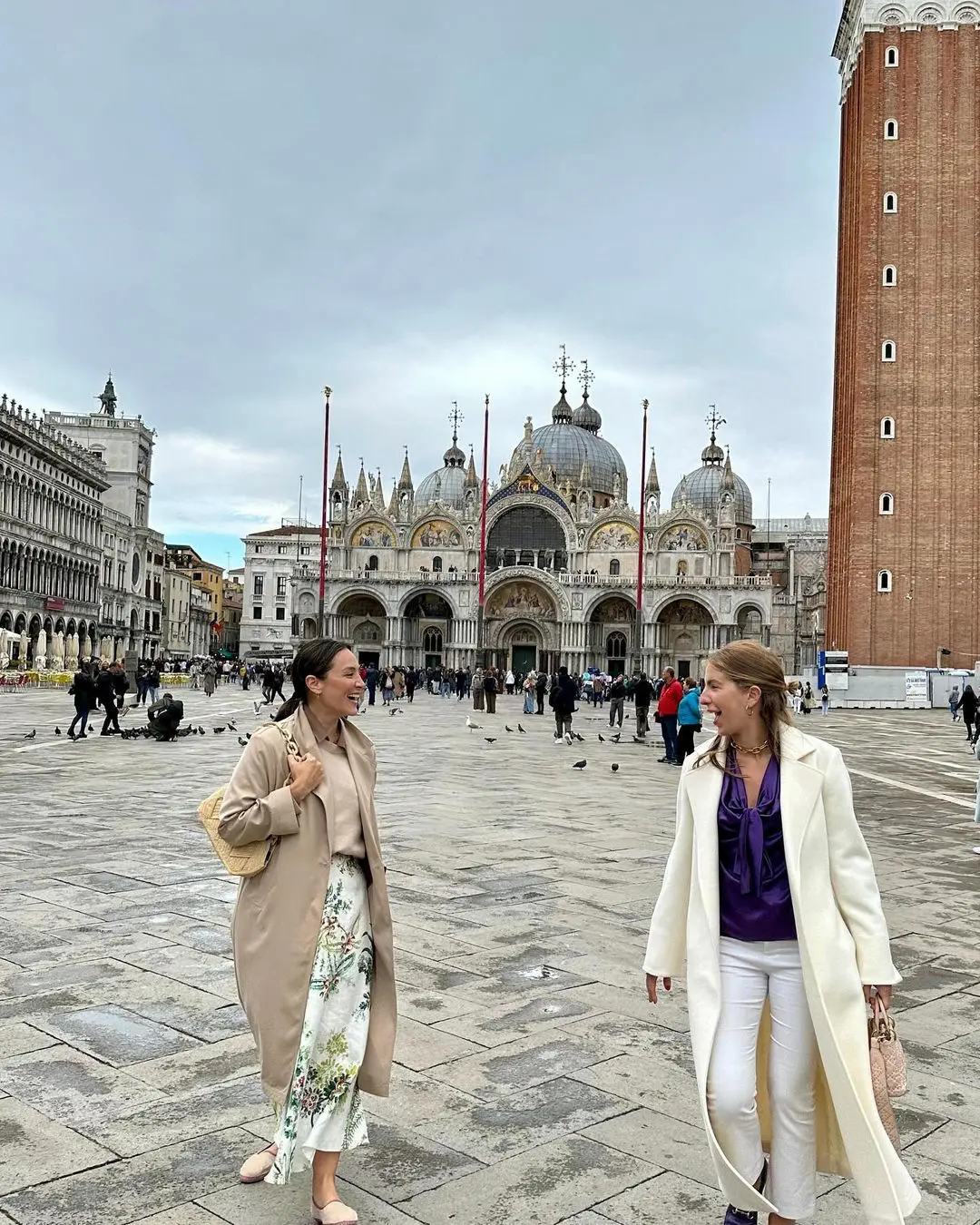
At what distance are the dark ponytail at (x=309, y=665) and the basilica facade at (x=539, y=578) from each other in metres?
59.0

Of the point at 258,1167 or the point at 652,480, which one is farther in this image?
the point at 652,480

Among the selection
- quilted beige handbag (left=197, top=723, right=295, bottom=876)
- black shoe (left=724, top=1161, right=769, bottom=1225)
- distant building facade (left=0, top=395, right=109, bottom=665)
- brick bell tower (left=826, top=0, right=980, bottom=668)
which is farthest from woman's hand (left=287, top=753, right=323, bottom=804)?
distant building facade (left=0, top=395, right=109, bottom=665)

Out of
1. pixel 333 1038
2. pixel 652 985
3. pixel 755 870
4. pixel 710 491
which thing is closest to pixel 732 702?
pixel 755 870

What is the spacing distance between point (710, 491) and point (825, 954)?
7568cm

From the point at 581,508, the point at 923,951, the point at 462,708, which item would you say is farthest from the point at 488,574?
the point at 923,951

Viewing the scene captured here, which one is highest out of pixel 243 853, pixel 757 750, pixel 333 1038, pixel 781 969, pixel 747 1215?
pixel 757 750

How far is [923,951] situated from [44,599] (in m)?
54.5

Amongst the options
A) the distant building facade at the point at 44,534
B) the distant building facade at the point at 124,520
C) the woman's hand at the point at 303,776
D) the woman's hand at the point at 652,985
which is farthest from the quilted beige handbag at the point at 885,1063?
the distant building facade at the point at 124,520

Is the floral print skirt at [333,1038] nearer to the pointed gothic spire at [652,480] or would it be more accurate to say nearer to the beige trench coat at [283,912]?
the beige trench coat at [283,912]

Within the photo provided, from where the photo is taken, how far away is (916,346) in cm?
4144

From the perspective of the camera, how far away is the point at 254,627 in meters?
86.2

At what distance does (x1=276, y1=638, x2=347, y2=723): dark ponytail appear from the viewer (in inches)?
132

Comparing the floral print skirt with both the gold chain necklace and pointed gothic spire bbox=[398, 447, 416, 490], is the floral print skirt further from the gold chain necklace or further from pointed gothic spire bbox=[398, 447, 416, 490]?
pointed gothic spire bbox=[398, 447, 416, 490]

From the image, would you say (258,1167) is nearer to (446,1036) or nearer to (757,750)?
(446,1036)
